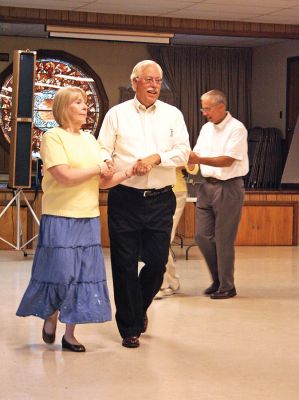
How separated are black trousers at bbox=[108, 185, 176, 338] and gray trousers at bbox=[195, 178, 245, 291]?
5.24 feet

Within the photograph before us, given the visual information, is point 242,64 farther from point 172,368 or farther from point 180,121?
point 172,368

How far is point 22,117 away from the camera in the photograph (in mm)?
8219

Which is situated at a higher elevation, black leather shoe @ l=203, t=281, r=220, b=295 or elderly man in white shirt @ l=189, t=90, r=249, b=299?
elderly man in white shirt @ l=189, t=90, r=249, b=299

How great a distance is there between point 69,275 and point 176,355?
69 cm

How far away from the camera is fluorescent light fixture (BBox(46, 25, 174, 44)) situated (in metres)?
9.82

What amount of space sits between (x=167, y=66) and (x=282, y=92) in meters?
1.75

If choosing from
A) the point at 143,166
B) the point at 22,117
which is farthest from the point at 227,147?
the point at 22,117

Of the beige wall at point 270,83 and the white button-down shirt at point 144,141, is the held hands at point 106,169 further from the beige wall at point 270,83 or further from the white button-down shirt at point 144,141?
the beige wall at point 270,83

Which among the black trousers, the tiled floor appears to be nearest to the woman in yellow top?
the black trousers

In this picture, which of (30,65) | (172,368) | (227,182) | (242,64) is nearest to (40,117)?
(242,64)

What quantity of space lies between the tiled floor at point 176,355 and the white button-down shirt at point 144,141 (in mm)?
904

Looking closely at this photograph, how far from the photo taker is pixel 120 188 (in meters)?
4.86

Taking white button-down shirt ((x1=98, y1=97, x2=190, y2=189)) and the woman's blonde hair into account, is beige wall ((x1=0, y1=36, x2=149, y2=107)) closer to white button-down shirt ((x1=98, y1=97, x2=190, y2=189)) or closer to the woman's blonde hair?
white button-down shirt ((x1=98, y1=97, x2=190, y2=189))

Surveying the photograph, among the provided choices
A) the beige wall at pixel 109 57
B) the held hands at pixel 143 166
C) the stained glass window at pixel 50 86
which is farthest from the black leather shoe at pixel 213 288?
the beige wall at pixel 109 57
